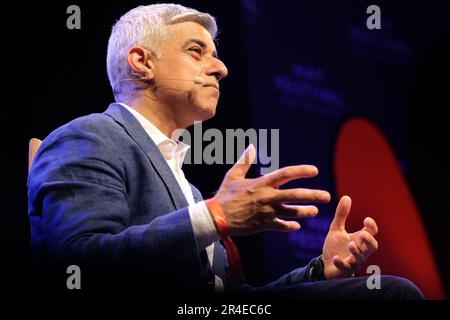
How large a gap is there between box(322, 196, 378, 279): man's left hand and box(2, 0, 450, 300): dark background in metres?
1.13

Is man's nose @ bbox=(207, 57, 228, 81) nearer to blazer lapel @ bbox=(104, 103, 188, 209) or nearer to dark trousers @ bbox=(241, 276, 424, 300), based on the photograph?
blazer lapel @ bbox=(104, 103, 188, 209)

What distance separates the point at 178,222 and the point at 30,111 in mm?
1467

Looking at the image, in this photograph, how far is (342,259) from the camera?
189 centimetres

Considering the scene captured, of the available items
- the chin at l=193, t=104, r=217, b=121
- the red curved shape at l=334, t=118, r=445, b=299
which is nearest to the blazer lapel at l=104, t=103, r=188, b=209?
the chin at l=193, t=104, r=217, b=121

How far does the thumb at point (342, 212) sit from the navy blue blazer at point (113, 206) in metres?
0.36

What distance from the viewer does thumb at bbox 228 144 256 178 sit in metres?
1.47

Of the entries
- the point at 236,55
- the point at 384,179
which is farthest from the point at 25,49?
the point at 384,179

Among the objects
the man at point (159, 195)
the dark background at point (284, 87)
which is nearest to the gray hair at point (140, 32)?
the man at point (159, 195)

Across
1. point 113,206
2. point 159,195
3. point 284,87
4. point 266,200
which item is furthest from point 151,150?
point 284,87

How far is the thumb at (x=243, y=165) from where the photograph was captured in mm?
1475
